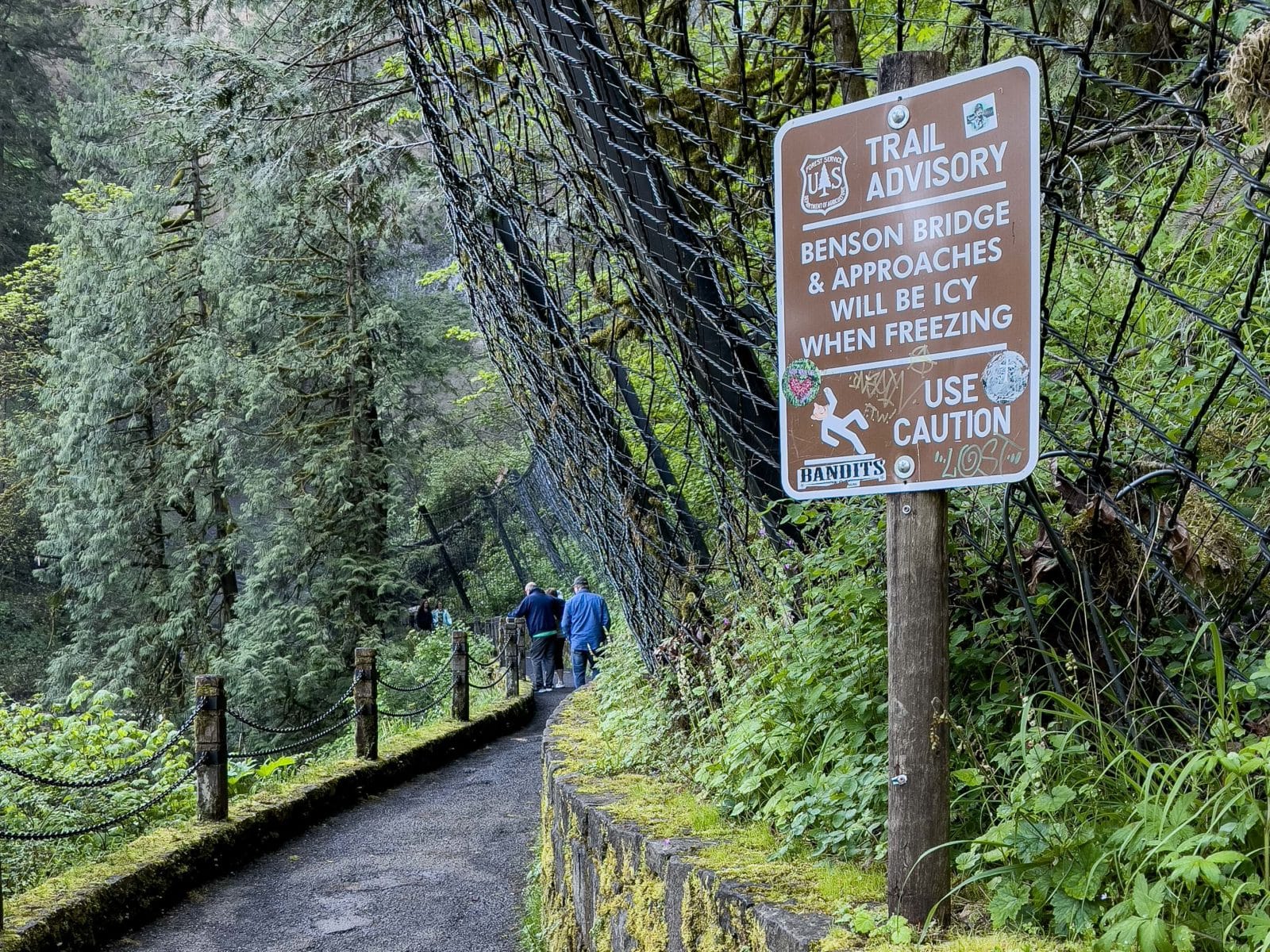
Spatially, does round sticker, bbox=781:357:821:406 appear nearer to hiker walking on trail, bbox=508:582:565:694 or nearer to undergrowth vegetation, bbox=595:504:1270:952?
undergrowth vegetation, bbox=595:504:1270:952

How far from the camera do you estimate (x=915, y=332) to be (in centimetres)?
224

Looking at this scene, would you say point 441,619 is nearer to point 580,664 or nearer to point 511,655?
point 511,655

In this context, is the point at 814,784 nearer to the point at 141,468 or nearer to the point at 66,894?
the point at 66,894

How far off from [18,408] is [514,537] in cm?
1435

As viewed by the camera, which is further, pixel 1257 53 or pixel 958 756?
pixel 958 756

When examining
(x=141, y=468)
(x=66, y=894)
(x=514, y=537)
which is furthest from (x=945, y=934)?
(x=141, y=468)

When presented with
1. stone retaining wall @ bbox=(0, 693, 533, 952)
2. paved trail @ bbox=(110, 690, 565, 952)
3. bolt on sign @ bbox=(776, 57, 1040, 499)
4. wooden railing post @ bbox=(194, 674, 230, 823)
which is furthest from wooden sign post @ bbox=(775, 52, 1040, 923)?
wooden railing post @ bbox=(194, 674, 230, 823)

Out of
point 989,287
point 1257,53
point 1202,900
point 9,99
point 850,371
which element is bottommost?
point 1202,900

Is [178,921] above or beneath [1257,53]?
beneath

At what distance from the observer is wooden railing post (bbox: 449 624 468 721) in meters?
11.9

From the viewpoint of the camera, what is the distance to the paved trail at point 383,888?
19.1ft

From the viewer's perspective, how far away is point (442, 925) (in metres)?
6.09

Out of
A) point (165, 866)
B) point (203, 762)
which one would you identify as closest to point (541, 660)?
point (203, 762)

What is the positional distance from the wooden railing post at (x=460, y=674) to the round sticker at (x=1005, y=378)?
402 inches
